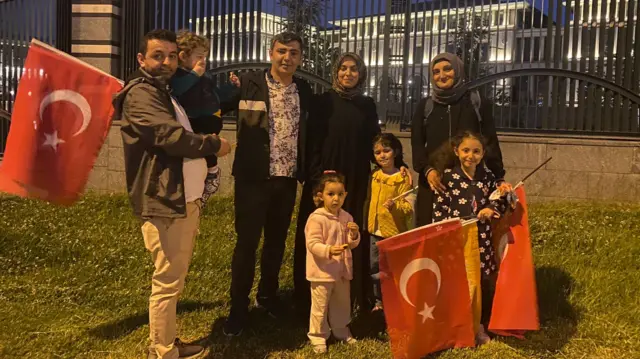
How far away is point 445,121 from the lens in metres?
3.80

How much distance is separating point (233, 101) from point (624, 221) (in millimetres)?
4753

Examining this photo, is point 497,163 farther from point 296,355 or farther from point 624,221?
point 624,221

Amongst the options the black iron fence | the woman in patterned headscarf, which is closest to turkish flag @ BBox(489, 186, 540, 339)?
the woman in patterned headscarf

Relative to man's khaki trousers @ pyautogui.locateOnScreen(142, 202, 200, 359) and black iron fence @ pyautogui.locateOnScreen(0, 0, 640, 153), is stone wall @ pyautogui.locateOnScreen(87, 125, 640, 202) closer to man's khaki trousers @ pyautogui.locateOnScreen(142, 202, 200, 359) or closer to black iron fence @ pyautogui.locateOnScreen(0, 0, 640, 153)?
black iron fence @ pyautogui.locateOnScreen(0, 0, 640, 153)

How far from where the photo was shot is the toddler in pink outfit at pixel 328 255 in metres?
3.43

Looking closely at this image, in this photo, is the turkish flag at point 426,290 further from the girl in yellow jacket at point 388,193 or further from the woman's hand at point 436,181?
the girl in yellow jacket at point 388,193

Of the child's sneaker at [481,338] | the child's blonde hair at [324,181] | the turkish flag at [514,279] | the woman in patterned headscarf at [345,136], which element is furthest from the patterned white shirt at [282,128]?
the child's sneaker at [481,338]

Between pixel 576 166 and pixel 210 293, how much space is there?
506 cm

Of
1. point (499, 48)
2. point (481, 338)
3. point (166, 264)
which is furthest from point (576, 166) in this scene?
point (166, 264)

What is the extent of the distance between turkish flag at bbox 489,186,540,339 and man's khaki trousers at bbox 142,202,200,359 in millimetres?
2036

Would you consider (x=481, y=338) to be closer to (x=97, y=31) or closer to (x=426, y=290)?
(x=426, y=290)

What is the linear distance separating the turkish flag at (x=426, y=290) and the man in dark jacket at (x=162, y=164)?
3.85ft

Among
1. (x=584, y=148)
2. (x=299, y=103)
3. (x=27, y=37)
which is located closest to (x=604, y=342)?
(x=299, y=103)

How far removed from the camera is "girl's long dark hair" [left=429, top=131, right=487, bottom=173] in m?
3.59
